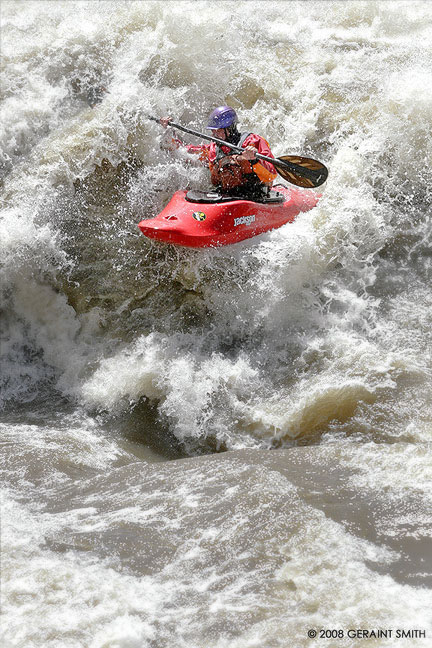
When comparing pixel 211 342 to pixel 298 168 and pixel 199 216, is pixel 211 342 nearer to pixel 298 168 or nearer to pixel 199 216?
pixel 199 216

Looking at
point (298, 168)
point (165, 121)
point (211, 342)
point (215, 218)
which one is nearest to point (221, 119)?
point (165, 121)

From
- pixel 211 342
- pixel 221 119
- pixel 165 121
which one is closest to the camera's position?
pixel 211 342

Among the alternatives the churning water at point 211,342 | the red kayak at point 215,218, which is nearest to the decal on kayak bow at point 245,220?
the red kayak at point 215,218

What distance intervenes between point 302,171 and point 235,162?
578 millimetres

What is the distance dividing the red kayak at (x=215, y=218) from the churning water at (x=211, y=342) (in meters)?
0.14

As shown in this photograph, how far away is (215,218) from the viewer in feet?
16.4

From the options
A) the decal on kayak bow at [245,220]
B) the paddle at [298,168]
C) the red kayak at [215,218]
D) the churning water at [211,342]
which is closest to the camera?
the churning water at [211,342]

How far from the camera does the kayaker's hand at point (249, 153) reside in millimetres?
5113

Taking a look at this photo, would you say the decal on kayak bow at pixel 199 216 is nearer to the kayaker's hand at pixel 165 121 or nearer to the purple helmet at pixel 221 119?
the purple helmet at pixel 221 119

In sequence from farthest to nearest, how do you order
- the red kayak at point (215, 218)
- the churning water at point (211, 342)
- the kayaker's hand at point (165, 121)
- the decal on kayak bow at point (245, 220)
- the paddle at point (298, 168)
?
the kayaker's hand at point (165, 121), the paddle at point (298, 168), the decal on kayak bow at point (245, 220), the red kayak at point (215, 218), the churning water at point (211, 342)

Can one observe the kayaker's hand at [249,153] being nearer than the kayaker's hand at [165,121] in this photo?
Yes

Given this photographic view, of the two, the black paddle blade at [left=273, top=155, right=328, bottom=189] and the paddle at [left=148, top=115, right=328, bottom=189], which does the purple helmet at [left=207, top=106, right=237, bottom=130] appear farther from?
the black paddle blade at [left=273, top=155, right=328, bottom=189]

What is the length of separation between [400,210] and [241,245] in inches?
57.6

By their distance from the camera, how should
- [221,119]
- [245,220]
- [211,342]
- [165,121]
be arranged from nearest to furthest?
1. [211,342]
2. [245,220]
3. [221,119]
4. [165,121]
